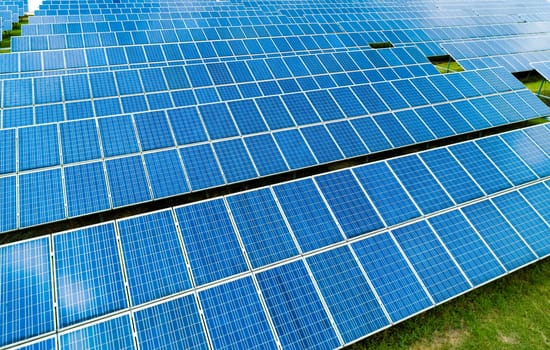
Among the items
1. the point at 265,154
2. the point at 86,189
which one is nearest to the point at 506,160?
the point at 265,154

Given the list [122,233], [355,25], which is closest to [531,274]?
[122,233]

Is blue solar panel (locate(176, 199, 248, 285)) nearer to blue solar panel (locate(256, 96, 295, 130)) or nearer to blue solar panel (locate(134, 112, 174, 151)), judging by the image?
blue solar panel (locate(134, 112, 174, 151))

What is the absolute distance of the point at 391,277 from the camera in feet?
32.6

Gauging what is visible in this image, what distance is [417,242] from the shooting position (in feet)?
35.5

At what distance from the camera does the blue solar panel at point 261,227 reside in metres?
9.74

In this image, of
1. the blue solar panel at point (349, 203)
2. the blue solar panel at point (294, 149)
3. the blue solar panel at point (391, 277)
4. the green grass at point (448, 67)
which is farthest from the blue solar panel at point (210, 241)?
the green grass at point (448, 67)

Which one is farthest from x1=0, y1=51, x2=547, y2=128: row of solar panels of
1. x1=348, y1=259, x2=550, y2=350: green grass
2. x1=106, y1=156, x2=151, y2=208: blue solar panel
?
x1=348, y1=259, x2=550, y2=350: green grass

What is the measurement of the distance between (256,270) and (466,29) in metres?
42.1

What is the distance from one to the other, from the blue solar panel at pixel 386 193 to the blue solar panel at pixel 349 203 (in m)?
0.33

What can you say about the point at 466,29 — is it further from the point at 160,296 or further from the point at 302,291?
the point at 160,296

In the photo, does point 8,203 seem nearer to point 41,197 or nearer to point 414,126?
point 41,197

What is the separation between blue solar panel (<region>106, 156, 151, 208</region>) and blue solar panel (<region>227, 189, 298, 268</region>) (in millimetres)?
3151

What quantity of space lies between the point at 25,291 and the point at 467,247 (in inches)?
495

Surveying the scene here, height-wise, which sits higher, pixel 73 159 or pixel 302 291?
pixel 73 159
